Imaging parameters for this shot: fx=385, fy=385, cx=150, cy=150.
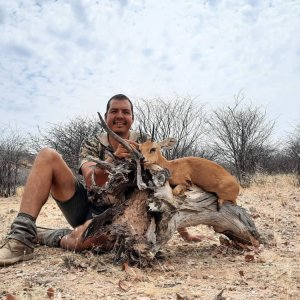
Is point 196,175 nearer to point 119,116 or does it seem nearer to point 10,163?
point 119,116

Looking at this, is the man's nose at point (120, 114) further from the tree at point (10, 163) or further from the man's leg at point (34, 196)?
the tree at point (10, 163)

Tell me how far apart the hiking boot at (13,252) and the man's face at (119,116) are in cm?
161

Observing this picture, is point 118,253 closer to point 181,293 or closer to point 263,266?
point 181,293

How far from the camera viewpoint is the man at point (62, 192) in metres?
3.29

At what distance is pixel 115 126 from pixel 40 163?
105cm

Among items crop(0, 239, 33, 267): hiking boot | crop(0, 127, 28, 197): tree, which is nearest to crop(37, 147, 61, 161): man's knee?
crop(0, 239, 33, 267): hiking boot

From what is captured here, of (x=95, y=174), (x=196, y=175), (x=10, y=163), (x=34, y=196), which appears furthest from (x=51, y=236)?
(x=10, y=163)

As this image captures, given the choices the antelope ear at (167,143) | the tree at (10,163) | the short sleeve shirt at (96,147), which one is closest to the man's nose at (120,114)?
the short sleeve shirt at (96,147)

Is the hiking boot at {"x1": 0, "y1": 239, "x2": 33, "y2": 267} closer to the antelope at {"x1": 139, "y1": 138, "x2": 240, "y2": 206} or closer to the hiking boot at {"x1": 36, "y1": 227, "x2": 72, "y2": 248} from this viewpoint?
the hiking boot at {"x1": 36, "y1": 227, "x2": 72, "y2": 248}

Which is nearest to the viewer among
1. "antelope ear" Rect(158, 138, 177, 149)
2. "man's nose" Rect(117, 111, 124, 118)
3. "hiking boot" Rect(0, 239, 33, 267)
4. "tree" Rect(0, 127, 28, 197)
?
"hiking boot" Rect(0, 239, 33, 267)

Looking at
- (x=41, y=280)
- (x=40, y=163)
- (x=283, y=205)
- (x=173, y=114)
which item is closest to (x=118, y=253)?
(x=41, y=280)

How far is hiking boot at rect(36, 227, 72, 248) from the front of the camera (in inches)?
157

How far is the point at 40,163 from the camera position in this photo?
354cm

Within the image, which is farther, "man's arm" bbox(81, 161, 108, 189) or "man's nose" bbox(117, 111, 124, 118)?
"man's nose" bbox(117, 111, 124, 118)
